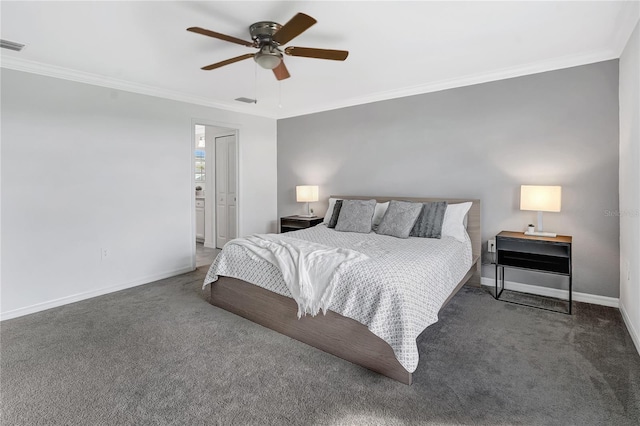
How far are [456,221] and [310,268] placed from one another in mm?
1981

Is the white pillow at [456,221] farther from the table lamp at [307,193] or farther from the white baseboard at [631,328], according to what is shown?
the table lamp at [307,193]

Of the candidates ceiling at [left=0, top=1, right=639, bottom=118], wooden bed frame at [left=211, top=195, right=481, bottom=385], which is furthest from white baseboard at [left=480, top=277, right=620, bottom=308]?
ceiling at [left=0, top=1, right=639, bottom=118]

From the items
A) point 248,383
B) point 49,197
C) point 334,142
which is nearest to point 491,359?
point 248,383

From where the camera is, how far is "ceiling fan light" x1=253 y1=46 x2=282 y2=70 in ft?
8.09

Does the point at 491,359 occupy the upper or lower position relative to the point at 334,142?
lower

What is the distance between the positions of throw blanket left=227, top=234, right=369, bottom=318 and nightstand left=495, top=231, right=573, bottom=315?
5.72 feet

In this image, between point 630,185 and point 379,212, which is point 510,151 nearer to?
point 630,185

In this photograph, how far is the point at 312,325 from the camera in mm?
2477

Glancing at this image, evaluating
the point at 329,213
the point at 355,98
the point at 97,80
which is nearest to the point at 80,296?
the point at 97,80

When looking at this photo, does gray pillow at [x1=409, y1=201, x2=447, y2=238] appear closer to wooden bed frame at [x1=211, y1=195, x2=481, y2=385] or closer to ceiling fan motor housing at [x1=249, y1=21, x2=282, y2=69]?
wooden bed frame at [x1=211, y1=195, x2=481, y2=385]

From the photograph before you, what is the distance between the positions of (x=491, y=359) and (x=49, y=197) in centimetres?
420

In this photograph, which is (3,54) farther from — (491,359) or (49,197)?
(491,359)

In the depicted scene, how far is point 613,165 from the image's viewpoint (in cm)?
311

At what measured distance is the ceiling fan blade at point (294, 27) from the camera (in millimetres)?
1928
